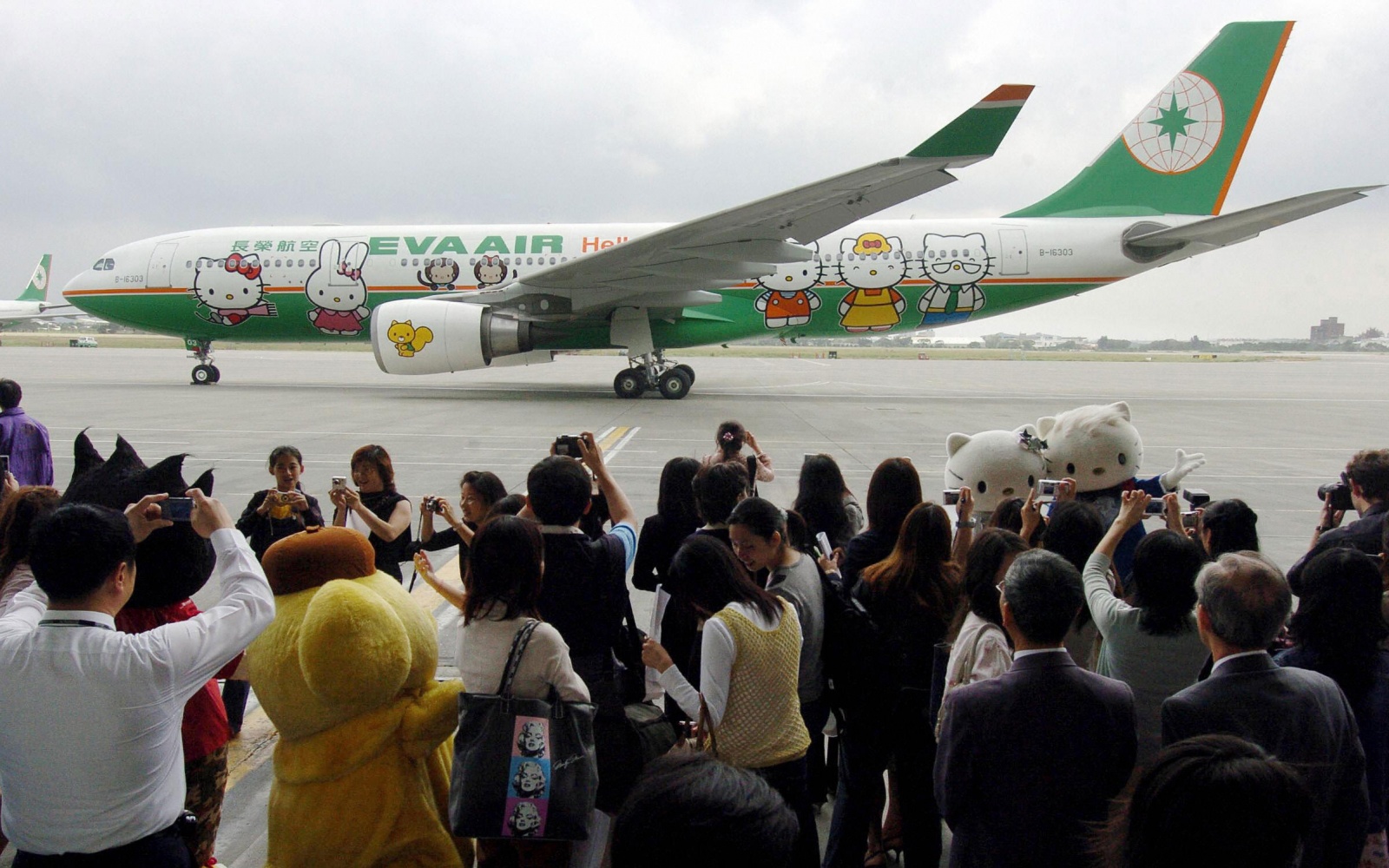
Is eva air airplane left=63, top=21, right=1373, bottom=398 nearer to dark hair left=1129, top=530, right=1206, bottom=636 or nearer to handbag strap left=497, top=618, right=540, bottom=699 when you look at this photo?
→ dark hair left=1129, top=530, right=1206, bottom=636

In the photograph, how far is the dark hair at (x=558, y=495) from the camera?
3.15 m

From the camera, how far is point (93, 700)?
2066mm

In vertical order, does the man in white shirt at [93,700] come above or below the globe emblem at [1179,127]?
below

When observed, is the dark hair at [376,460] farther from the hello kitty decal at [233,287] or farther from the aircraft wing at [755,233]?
the hello kitty decal at [233,287]

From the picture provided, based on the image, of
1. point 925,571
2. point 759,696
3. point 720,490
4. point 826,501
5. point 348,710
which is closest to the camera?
point 348,710

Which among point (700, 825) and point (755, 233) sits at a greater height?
point (755, 233)

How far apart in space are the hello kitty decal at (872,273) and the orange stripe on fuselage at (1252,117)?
704cm

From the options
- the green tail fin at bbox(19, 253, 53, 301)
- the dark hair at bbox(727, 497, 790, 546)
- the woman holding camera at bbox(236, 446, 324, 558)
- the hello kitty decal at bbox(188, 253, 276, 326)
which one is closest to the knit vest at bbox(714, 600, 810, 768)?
the dark hair at bbox(727, 497, 790, 546)

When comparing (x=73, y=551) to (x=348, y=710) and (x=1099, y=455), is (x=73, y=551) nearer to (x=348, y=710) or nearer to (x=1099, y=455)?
(x=348, y=710)

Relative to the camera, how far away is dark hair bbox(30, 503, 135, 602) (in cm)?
210

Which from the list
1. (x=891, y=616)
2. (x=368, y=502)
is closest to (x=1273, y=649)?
(x=891, y=616)

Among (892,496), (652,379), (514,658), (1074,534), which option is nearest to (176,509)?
(514,658)

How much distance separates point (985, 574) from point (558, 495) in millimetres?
1434

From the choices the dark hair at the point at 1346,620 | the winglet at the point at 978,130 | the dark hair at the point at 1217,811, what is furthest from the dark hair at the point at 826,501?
the winglet at the point at 978,130
